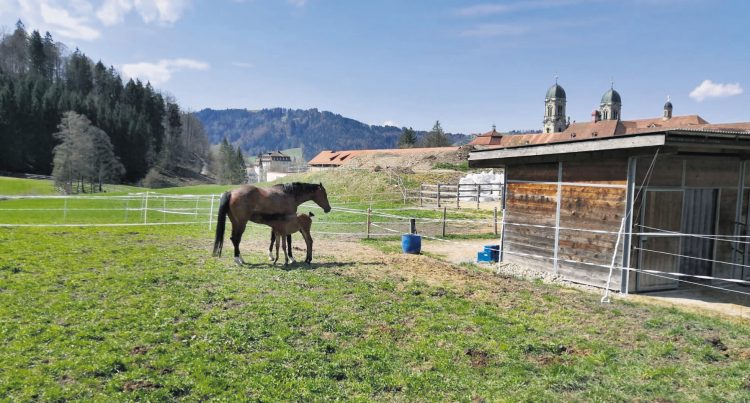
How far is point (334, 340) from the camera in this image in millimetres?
5922

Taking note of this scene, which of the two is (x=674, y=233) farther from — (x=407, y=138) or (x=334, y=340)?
(x=407, y=138)

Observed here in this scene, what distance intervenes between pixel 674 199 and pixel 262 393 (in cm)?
955

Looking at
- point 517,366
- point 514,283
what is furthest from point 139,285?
point 514,283

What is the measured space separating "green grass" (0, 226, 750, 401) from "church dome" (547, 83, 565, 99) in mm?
124544

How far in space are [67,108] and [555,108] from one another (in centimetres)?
10969

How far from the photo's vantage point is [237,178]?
287 ft

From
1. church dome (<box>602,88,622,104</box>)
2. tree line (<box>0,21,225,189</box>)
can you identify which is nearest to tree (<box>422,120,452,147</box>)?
tree line (<box>0,21,225,189</box>)

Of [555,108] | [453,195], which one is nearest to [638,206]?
[453,195]

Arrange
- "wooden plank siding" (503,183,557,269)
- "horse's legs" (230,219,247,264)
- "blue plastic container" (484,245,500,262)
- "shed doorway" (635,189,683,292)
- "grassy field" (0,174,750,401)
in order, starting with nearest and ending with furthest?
"grassy field" (0,174,750,401), "shed doorway" (635,189,683,292), "horse's legs" (230,219,247,264), "wooden plank siding" (503,183,557,269), "blue plastic container" (484,245,500,262)

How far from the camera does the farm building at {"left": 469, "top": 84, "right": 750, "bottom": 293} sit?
30.5 feet

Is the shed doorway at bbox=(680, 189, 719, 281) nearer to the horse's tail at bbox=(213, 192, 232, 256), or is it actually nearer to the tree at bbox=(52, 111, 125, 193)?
the horse's tail at bbox=(213, 192, 232, 256)

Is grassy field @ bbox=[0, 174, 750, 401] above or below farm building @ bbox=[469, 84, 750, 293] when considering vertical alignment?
below

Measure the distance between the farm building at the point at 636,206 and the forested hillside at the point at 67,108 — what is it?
49625mm

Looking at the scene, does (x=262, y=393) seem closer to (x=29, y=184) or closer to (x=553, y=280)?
(x=553, y=280)
